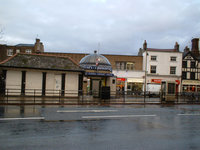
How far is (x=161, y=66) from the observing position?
41531mm

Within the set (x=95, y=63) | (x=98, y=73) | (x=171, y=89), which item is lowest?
(x=171, y=89)

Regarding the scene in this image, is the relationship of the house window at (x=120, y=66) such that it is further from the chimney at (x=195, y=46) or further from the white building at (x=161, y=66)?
the chimney at (x=195, y=46)

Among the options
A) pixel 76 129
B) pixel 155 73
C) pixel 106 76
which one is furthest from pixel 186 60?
pixel 76 129

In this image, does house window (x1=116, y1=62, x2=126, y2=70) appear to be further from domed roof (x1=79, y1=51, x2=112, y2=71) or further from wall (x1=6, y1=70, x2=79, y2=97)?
wall (x1=6, y1=70, x2=79, y2=97)

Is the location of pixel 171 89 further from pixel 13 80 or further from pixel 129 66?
pixel 129 66

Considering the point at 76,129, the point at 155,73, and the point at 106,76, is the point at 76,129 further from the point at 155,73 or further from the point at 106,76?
the point at 155,73

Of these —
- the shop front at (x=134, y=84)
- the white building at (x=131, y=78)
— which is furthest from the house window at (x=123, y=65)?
the shop front at (x=134, y=84)

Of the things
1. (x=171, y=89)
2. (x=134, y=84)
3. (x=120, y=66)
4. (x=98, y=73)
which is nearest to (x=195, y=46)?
(x=134, y=84)

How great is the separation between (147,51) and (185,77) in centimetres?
1085

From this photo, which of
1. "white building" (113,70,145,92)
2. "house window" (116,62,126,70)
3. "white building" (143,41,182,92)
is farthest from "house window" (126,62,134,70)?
"white building" (143,41,182,92)

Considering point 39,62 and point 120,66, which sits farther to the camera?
point 120,66

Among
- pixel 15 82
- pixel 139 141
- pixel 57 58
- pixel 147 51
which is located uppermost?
pixel 147 51

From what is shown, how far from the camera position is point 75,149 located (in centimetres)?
553

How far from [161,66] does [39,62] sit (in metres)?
28.3
